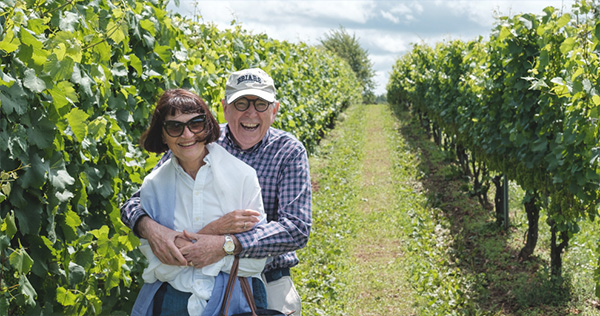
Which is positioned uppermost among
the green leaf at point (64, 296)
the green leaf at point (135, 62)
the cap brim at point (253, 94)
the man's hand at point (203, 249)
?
the green leaf at point (135, 62)

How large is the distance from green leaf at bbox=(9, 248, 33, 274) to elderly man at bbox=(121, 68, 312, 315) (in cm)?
43

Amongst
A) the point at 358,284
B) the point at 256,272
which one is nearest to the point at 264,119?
the point at 256,272

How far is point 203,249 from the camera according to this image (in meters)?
2.19

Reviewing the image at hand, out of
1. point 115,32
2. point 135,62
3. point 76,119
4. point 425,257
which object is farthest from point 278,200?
A: point 425,257

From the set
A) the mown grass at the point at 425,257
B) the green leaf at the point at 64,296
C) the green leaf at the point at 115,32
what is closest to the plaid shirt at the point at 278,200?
the green leaf at the point at 64,296

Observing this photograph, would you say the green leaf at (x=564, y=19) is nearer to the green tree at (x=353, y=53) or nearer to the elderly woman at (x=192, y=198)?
the elderly woman at (x=192, y=198)

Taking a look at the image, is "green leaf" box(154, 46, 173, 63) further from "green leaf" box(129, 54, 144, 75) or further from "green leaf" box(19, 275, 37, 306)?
"green leaf" box(19, 275, 37, 306)

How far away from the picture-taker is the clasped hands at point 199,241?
2189 mm

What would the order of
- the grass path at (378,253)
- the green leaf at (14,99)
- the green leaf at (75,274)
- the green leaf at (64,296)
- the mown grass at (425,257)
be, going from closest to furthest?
the green leaf at (14,99)
the green leaf at (64,296)
the green leaf at (75,274)
the mown grass at (425,257)
the grass path at (378,253)

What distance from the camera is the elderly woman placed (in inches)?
87.7

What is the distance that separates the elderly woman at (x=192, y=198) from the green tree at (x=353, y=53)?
59.4 metres

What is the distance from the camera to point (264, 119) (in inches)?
104

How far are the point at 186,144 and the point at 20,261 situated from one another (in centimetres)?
88

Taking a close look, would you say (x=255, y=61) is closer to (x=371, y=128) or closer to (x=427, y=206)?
(x=427, y=206)
